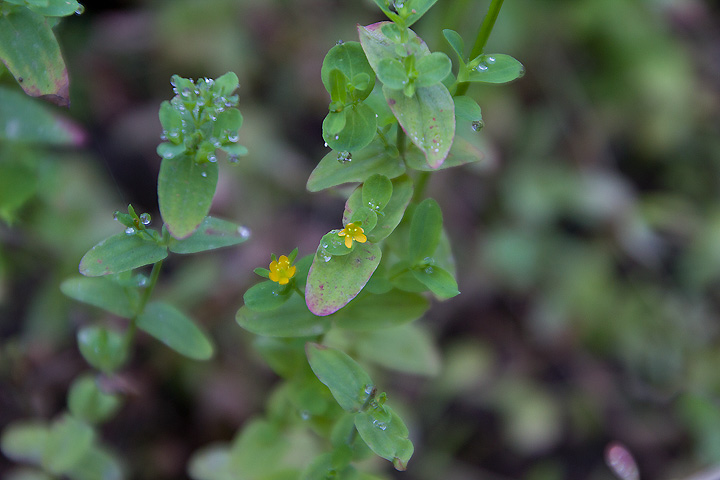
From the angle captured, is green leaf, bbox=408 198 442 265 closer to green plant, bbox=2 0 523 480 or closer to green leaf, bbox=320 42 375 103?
green plant, bbox=2 0 523 480

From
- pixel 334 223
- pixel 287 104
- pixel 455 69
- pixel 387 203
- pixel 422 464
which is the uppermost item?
pixel 387 203

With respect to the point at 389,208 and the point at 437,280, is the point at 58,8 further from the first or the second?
the point at 437,280

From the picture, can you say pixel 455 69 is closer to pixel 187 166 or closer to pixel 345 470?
pixel 187 166

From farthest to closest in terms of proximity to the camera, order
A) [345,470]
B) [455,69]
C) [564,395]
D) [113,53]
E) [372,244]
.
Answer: [113,53]
[564,395]
[455,69]
[345,470]
[372,244]

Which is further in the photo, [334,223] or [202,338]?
[334,223]

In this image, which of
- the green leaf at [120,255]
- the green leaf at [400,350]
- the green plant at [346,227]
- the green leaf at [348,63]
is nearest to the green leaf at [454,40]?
the green plant at [346,227]

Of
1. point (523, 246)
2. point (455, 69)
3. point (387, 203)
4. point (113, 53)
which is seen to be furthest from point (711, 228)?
point (113, 53)
